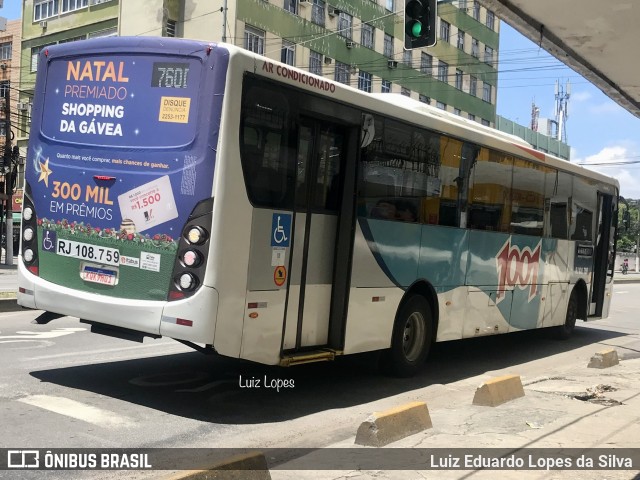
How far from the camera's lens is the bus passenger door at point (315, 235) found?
6.97 metres

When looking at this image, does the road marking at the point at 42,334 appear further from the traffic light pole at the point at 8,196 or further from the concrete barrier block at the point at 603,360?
the traffic light pole at the point at 8,196

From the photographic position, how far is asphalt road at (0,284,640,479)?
Answer: 5793 mm

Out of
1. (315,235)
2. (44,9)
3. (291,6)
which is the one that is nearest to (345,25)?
(291,6)

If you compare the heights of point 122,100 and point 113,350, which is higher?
point 122,100

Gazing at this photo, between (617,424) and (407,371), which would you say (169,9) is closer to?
(407,371)

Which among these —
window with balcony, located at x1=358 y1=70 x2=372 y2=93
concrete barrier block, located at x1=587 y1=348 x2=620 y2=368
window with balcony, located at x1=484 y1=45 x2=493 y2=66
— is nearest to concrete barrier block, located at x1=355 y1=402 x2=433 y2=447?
concrete barrier block, located at x1=587 y1=348 x2=620 y2=368

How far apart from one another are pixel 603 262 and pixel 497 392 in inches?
336

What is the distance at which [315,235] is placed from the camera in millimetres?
7250

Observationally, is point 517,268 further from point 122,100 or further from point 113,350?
point 122,100

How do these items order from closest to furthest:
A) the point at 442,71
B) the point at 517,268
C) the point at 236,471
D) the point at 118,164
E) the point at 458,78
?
the point at 236,471 < the point at 118,164 < the point at 517,268 < the point at 442,71 < the point at 458,78

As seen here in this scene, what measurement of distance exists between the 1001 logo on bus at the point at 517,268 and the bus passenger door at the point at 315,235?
4022mm

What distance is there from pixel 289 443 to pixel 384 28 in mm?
42420

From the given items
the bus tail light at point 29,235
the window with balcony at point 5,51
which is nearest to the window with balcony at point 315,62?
the window with balcony at point 5,51

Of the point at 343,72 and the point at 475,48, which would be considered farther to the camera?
the point at 475,48
